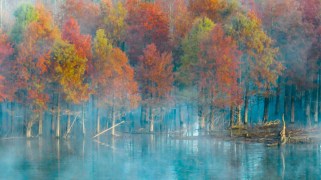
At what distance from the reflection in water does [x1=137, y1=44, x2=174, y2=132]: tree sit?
9.09 metres

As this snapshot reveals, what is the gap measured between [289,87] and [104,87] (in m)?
28.0

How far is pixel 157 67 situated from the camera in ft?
349

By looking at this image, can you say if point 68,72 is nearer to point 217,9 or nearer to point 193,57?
point 193,57

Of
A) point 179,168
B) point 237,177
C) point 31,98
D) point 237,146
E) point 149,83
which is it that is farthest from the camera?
point 149,83

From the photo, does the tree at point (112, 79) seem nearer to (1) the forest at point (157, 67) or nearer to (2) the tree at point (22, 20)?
(1) the forest at point (157, 67)

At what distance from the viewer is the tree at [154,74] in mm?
106562

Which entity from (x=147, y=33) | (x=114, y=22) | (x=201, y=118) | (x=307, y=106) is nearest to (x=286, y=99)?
(x=307, y=106)

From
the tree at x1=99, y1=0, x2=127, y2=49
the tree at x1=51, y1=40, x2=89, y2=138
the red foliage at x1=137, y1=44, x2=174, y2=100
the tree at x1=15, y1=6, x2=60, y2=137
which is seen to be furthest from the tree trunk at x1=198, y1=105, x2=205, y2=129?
the tree at x1=15, y1=6, x2=60, y2=137

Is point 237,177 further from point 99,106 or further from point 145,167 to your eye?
point 99,106

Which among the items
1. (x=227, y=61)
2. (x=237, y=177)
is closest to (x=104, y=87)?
(x=227, y=61)

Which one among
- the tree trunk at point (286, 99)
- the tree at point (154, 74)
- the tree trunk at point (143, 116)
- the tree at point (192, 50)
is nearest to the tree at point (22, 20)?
the tree at point (154, 74)

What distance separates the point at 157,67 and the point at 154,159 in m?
27.6

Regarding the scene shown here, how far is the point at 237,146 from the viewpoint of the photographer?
91.4m

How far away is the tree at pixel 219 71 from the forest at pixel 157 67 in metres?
0.13
